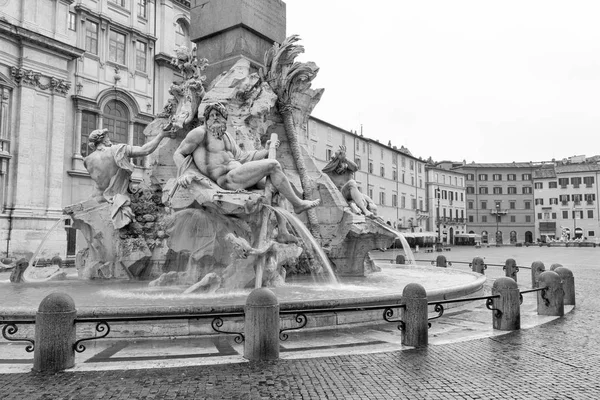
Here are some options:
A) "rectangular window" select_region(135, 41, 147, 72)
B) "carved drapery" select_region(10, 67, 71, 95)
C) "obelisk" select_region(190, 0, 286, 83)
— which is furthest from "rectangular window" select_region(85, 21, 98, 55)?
"obelisk" select_region(190, 0, 286, 83)

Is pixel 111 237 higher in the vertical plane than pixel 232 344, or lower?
higher

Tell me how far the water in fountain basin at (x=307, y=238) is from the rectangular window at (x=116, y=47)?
29.1 meters

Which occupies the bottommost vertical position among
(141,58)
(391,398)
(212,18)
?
(391,398)

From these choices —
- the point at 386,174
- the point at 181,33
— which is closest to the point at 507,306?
the point at 181,33

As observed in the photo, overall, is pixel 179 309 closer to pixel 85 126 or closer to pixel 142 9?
pixel 85 126

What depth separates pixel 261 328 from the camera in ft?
18.1

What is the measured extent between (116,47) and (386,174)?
1553 inches

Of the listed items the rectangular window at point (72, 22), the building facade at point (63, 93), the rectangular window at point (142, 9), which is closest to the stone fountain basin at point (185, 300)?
the building facade at point (63, 93)

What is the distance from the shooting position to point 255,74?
482 inches

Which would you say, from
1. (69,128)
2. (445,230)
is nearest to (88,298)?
(69,128)

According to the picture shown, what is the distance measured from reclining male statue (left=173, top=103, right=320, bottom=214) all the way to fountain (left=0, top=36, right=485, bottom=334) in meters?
0.02

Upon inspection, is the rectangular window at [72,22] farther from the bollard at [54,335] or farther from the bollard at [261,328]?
the bollard at [261,328]

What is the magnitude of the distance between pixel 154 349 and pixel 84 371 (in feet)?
3.22

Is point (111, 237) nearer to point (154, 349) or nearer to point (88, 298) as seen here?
point (88, 298)
